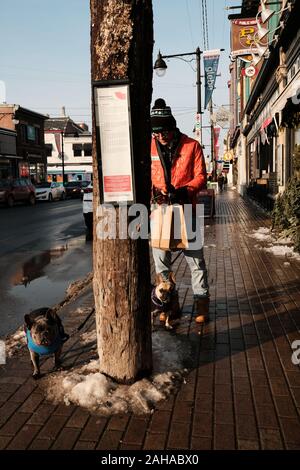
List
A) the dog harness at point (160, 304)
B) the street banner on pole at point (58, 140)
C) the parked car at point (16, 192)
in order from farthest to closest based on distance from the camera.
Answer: the street banner on pole at point (58, 140) → the parked car at point (16, 192) → the dog harness at point (160, 304)

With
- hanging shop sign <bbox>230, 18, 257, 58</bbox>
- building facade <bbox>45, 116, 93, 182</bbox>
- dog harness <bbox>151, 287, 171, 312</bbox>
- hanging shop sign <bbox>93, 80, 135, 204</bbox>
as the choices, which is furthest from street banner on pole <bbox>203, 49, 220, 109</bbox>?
building facade <bbox>45, 116, 93, 182</bbox>

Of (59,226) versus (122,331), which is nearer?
(122,331)

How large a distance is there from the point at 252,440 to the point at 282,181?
11.8m

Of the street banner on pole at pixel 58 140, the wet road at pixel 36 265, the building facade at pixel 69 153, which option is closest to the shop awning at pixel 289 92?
the wet road at pixel 36 265

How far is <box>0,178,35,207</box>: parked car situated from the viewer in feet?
86.1

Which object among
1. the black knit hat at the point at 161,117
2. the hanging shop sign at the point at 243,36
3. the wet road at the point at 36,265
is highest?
the hanging shop sign at the point at 243,36

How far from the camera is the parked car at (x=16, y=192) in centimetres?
2625

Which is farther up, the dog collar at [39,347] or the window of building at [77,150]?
the window of building at [77,150]

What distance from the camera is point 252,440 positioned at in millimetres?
2623

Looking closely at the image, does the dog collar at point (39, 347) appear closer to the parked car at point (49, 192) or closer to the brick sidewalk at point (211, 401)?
the brick sidewalk at point (211, 401)

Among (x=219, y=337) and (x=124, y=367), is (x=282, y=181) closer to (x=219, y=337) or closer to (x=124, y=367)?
(x=219, y=337)

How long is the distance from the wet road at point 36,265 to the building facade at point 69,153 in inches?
2131

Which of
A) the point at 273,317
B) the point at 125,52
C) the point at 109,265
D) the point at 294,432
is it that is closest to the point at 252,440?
the point at 294,432

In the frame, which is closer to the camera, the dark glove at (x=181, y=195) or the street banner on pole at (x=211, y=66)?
the dark glove at (x=181, y=195)
